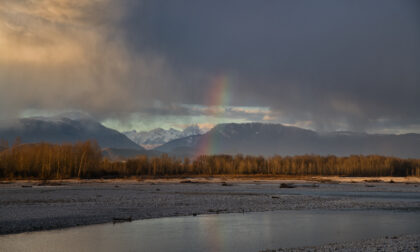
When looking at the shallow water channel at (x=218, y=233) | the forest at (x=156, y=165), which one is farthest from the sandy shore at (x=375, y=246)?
the forest at (x=156, y=165)

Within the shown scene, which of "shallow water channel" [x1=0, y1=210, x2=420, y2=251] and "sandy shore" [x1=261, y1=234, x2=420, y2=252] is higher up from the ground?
"sandy shore" [x1=261, y1=234, x2=420, y2=252]

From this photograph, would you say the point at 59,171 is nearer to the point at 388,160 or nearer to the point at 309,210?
the point at 309,210

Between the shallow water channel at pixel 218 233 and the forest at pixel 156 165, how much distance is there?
2652 inches

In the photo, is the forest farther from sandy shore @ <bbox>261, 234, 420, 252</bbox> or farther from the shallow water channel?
sandy shore @ <bbox>261, 234, 420, 252</bbox>

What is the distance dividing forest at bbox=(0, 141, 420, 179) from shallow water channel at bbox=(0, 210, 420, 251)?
67.4 metres

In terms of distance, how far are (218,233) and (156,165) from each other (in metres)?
97.5

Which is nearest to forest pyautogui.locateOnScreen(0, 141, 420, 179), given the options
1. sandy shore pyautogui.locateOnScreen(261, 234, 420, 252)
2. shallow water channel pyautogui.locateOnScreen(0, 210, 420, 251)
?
shallow water channel pyautogui.locateOnScreen(0, 210, 420, 251)

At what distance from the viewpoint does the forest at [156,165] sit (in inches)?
3398

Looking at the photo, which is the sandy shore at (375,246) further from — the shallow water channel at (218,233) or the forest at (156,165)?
the forest at (156,165)

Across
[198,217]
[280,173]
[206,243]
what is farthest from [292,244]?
[280,173]

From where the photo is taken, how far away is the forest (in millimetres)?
86312

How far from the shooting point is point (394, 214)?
30562 mm

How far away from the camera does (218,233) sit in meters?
21.4

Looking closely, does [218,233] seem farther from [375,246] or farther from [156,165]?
[156,165]
